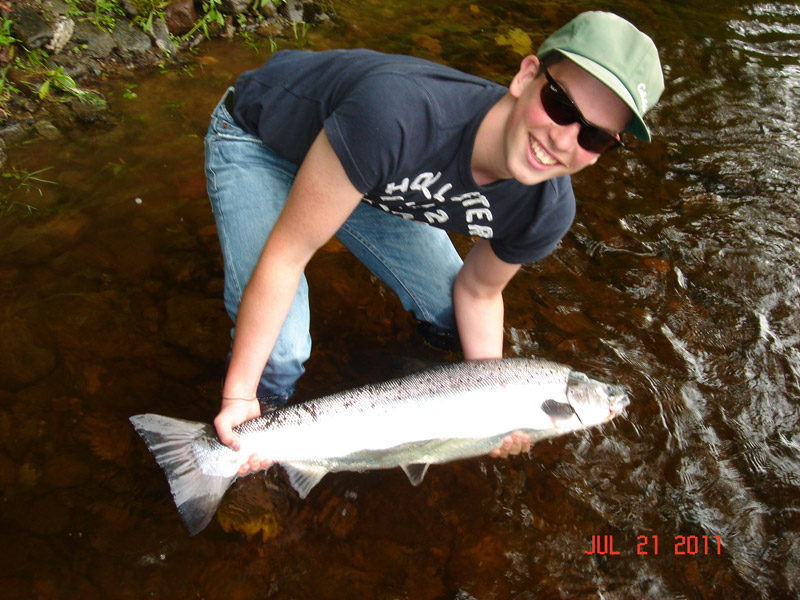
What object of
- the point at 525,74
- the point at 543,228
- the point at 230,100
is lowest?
the point at 543,228

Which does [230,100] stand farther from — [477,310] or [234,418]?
[477,310]

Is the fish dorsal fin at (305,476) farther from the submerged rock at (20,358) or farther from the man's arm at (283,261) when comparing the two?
the submerged rock at (20,358)

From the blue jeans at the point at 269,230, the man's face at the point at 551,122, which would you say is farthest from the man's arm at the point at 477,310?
the man's face at the point at 551,122

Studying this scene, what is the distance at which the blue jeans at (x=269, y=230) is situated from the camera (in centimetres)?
249

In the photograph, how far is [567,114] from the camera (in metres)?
1.86

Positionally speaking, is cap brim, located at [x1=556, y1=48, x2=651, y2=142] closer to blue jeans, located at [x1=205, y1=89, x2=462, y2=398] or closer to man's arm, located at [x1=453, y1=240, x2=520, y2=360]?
man's arm, located at [x1=453, y1=240, x2=520, y2=360]

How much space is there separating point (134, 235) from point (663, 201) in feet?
12.3

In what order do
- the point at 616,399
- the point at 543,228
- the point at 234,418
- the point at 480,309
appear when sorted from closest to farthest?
1. the point at 234,418
2. the point at 543,228
3. the point at 616,399
4. the point at 480,309

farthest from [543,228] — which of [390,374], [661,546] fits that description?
[661,546]

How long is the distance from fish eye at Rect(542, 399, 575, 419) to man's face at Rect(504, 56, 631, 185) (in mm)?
1099

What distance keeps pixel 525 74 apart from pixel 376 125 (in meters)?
0.52

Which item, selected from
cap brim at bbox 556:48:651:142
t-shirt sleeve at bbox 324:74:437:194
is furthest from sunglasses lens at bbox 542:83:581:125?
t-shirt sleeve at bbox 324:74:437:194

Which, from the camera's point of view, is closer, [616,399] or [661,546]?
[661,546]

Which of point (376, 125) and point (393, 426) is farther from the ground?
point (376, 125)
